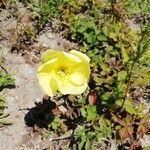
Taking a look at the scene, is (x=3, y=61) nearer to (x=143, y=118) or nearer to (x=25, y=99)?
(x=25, y=99)

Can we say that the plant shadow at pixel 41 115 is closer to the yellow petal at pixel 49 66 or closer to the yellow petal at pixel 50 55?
the yellow petal at pixel 49 66

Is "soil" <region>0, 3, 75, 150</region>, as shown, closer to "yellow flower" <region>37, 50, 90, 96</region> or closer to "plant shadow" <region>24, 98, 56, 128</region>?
"plant shadow" <region>24, 98, 56, 128</region>

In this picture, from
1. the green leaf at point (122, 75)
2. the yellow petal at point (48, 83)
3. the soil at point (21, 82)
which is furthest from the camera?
the green leaf at point (122, 75)

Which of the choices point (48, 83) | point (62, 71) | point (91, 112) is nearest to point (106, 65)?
point (91, 112)

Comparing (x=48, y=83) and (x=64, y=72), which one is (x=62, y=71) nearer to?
(x=64, y=72)

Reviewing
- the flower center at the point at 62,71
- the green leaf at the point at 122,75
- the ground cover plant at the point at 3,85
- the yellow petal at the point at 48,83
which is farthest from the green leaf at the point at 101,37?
the yellow petal at the point at 48,83

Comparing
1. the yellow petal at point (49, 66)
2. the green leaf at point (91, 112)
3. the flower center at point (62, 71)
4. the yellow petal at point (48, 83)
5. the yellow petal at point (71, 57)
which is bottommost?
the green leaf at point (91, 112)

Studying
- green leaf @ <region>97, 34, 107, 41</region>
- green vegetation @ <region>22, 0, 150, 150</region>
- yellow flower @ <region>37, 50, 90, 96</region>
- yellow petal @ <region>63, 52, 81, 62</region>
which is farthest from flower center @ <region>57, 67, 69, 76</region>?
green leaf @ <region>97, 34, 107, 41</region>

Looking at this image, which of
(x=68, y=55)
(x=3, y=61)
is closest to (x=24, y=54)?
(x=3, y=61)
